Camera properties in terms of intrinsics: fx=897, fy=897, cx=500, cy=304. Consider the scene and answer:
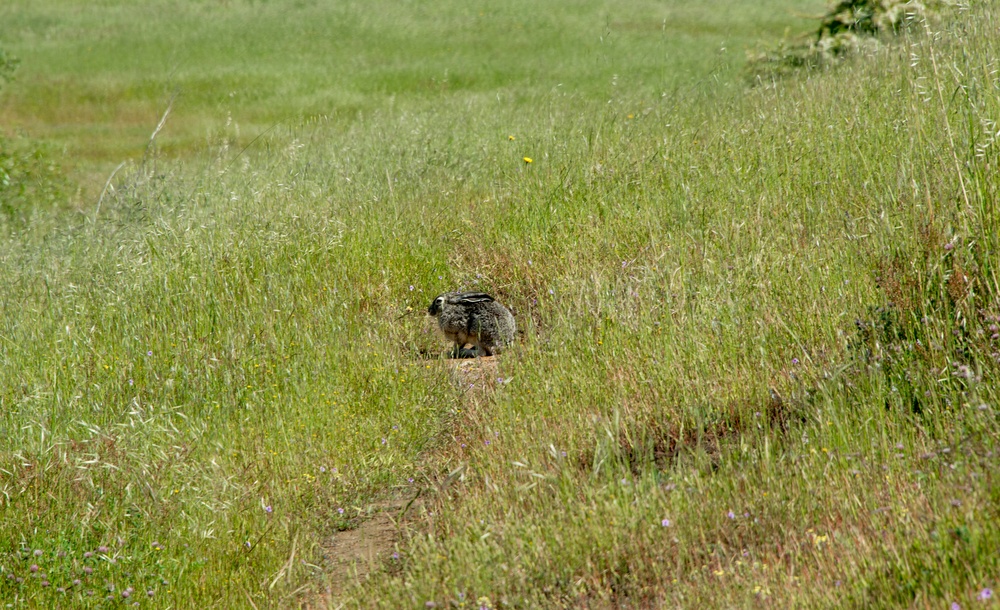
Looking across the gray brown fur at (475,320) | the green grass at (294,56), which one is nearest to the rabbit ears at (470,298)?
the gray brown fur at (475,320)

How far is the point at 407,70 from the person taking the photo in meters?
21.8

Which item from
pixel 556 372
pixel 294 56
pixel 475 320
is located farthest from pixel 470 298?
pixel 294 56

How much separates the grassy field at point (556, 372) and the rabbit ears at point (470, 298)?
0.36 m

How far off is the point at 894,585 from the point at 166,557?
9.20ft

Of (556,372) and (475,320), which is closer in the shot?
(556,372)

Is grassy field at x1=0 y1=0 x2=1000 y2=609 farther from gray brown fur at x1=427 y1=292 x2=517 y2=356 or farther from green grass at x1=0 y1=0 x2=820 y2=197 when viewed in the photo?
green grass at x1=0 y1=0 x2=820 y2=197

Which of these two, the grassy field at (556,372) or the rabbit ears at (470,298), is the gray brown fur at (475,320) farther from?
the grassy field at (556,372)

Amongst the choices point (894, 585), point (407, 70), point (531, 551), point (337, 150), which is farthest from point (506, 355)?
point (407, 70)

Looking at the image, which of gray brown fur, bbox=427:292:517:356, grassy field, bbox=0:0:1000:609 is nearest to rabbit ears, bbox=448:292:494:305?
gray brown fur, bbox=427:292:517:356

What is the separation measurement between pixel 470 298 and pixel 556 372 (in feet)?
3.74

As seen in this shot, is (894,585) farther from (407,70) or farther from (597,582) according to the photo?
(407,70)

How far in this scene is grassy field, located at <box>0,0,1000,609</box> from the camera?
317 cm

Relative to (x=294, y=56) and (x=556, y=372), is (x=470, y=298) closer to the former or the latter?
(x=556, y=372)

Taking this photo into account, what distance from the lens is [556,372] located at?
450 cm
